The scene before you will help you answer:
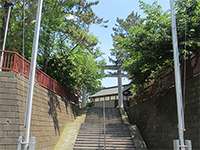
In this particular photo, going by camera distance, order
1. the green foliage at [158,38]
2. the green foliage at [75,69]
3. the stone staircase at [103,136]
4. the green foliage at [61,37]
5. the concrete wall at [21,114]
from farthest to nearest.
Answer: the green foliage at [75,69]
the green foliage at [61,37]
the stone staircase at [103,136]
the green foliage at [158,38]
the concrete wall at [21,114]

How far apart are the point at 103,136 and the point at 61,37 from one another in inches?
294

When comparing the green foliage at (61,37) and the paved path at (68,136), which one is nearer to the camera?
the paved path at (68,136)

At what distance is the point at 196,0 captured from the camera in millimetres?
14633

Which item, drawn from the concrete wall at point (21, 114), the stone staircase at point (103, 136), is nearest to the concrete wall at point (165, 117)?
the stone staircase at point (103, 136)

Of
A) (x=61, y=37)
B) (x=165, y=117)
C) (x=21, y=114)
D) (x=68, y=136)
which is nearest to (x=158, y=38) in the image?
(x=165, y=117)

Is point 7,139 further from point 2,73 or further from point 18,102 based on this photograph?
point 2,73

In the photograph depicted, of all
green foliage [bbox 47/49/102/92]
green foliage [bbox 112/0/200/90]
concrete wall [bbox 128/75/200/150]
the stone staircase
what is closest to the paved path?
the stone staircase

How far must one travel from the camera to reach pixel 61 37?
24375 mm

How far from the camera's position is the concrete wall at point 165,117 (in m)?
13.0

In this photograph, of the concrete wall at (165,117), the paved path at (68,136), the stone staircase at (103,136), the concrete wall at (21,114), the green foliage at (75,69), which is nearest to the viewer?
the concrete wall at (165,117)

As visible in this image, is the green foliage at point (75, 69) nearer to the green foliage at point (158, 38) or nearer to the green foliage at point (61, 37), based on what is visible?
the green foliage at point (61, 37)

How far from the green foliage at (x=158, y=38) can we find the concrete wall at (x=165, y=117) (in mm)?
1374

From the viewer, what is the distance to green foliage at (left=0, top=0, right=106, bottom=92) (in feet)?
73.2

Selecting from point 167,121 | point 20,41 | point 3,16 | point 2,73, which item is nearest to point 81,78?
point 20,41
